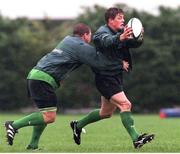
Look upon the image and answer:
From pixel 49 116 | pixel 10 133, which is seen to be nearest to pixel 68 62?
pixel 49 116

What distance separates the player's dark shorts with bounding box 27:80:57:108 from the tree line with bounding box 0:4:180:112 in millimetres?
32076

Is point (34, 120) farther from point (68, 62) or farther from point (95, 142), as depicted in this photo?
point (95, 142)

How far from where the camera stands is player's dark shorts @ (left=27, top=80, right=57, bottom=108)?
9789 mm

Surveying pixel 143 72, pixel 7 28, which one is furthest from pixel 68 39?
pixel 7 28

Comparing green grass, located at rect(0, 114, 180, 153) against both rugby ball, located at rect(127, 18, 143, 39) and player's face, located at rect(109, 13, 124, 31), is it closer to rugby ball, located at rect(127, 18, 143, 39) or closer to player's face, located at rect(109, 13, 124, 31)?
rugby ball, located at rect(127, 18, 143, 39)

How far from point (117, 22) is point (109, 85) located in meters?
0.92

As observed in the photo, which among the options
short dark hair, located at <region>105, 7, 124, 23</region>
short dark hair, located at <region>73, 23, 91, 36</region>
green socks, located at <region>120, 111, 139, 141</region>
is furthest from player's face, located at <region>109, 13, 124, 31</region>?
green socks, located at <region>120, 111, 139, 141</region>

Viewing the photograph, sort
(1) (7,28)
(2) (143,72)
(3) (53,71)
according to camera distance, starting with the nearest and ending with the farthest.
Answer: (3) (53,71) < (2) (143,72) < (1) (7,28)

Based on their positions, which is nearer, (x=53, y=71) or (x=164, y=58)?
(x=53, y=71)

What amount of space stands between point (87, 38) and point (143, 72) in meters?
32.4

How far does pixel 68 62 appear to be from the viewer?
9.89 metres

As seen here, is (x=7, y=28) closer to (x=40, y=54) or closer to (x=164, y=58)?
(x=40, y=54)

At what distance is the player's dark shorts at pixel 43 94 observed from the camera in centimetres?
979

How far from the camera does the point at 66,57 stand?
9914 millimetres
